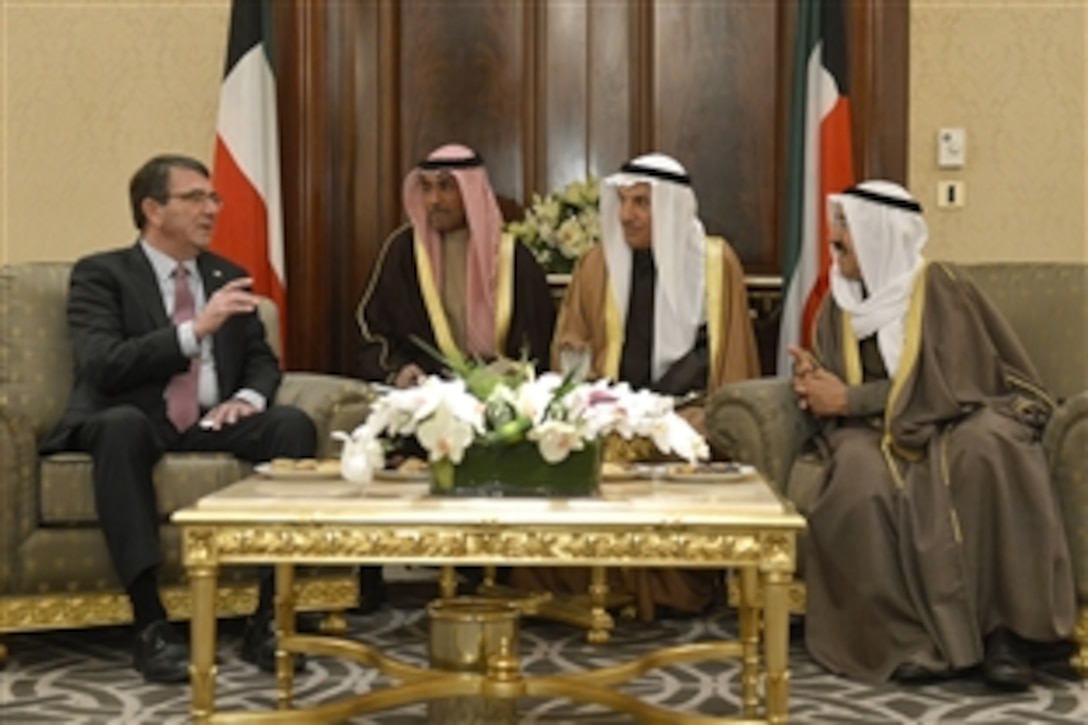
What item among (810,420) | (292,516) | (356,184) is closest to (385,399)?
(292,516)

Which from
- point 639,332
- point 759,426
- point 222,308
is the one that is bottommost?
point 759,426

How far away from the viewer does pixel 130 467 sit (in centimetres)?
398

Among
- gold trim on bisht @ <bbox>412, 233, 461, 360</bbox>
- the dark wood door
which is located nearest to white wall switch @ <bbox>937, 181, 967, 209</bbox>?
the dark wood door

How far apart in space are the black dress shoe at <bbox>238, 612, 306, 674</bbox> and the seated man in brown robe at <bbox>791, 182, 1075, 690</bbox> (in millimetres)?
1338

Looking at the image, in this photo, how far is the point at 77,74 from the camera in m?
5.95

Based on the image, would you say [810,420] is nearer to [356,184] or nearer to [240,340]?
[240,340]

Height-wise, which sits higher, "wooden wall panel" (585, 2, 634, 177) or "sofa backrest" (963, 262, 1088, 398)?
"wooden wall panel" (585, 2, 634, 177)

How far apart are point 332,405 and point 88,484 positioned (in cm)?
71

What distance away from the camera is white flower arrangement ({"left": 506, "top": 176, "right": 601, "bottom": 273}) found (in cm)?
560

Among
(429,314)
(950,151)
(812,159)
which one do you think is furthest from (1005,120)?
(429,314)

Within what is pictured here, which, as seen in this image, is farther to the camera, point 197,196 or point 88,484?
point 197,196

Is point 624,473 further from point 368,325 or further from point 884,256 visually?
point 368,325

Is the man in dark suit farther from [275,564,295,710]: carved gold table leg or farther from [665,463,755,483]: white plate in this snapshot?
[665,463,755,483]: white plate

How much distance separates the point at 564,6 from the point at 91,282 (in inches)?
93.6
